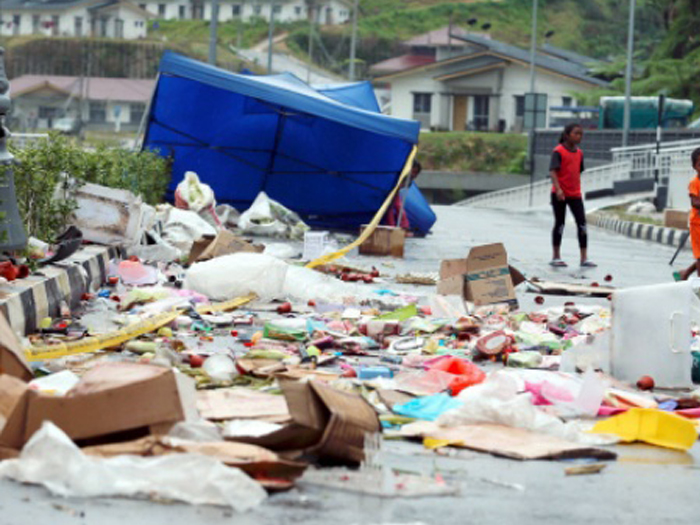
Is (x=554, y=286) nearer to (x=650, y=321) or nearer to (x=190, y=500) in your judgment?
(x=650, y=321)

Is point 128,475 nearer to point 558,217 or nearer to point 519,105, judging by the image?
point 558,217

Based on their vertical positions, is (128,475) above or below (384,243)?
above

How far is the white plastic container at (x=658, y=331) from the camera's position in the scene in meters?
7.93

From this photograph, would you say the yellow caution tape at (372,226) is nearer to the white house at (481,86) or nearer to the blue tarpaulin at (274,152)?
the blue tarpaulin at (274,152)

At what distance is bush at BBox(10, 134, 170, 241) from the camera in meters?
11.6

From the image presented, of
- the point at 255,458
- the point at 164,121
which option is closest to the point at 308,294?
the point at 255,458

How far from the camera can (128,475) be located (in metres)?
5.00

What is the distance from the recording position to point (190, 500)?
4.88m

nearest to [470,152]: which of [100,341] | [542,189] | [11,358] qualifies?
[542,189]

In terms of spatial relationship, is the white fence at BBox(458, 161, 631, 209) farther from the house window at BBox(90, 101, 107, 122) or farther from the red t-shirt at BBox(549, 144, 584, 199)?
the house window at BBox(90, 101, 107, 122)

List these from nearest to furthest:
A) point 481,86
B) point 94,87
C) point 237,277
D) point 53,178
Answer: point 237,277
point 53,178
point 481,86
point 94,87

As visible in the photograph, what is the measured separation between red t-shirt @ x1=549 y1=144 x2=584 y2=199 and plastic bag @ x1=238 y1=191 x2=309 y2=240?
4.19 meters

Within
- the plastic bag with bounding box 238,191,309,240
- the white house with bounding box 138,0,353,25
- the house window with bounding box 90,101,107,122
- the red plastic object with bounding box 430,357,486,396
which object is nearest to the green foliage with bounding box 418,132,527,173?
the house window with bounding box 90,101,107,122

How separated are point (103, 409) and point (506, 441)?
5.41ft
